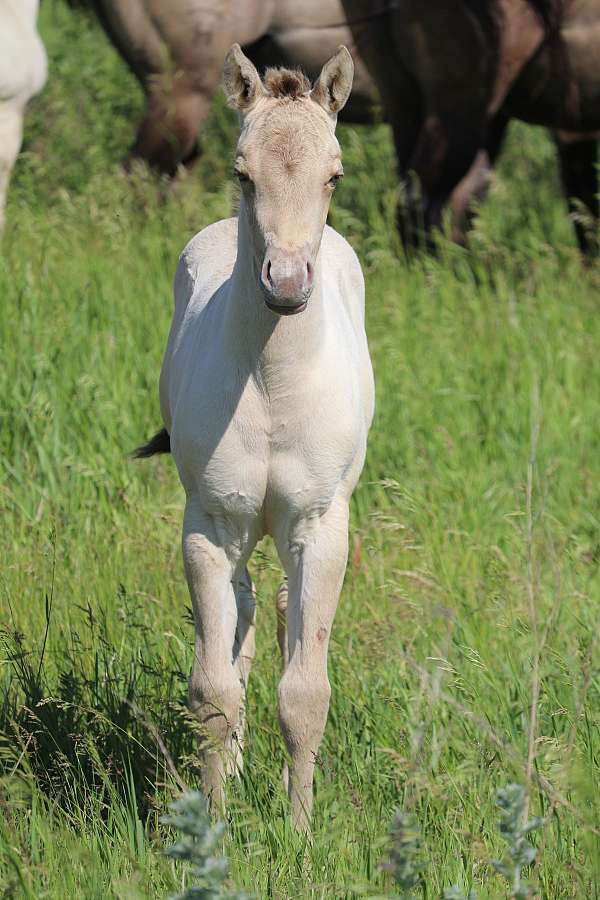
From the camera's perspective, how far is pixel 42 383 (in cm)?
498

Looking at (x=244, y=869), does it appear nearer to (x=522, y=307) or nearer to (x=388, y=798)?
(x=388, y=798)

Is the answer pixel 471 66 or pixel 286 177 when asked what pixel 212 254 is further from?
pixel 471 66

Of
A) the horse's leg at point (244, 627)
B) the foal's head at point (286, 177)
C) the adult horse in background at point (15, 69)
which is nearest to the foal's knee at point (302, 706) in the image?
the horse's leg at point (244, 627)

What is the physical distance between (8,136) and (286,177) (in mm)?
3065

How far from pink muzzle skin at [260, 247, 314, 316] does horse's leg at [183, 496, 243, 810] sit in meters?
0.65

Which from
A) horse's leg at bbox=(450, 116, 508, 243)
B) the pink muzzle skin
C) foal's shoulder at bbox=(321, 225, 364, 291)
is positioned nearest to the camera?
the pink muzzle skin

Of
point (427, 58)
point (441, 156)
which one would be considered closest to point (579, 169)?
point (441, 156)

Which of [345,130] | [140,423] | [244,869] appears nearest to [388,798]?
[244,869]

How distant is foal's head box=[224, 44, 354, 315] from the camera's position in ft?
8.76

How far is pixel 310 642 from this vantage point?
3082 mm

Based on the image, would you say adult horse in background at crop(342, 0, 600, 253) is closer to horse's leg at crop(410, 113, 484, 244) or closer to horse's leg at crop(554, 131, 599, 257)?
horse's leg at crop(410, 113, 484, 244)

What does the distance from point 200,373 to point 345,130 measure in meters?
6.83

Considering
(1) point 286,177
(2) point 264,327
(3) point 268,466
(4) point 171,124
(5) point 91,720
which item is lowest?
(5) point 91,720

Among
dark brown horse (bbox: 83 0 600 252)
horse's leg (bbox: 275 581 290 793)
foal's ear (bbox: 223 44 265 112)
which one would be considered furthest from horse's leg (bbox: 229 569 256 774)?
dark brown horse (bbox: 83 0 600 252)
